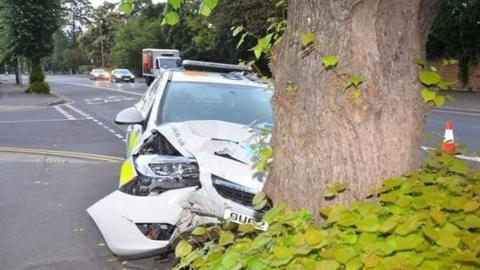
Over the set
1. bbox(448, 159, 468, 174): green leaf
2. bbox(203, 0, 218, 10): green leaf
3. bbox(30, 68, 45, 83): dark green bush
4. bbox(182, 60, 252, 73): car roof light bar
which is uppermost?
bbox(203, 0, 218, 10): green leaf

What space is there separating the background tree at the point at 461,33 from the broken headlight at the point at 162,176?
1041 inches

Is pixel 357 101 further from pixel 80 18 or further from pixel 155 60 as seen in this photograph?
pixel 80 18

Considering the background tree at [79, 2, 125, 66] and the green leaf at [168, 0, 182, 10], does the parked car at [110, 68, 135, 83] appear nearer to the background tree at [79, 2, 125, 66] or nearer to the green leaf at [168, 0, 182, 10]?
the background tree at [79, 2, 125, 66]

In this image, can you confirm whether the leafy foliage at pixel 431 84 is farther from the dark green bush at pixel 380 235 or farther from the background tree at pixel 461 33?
the background tree at pixel 461 33

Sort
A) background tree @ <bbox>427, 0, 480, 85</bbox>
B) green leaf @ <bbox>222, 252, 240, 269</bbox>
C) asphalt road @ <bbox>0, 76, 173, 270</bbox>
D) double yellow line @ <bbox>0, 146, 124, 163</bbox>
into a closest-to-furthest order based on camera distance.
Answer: green leaf @ <bbox>222, 252, 240, 269</bbox>, asphalt road @ <bbox>0, 76, 173, 270</bbox>, double yellow line @ <bbox>0, 146, 124, 163</bbox>, background tree @ <bbox>427, 0, 480, 85</bbox>

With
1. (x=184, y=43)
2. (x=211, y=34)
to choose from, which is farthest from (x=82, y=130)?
(x=184, y=43)

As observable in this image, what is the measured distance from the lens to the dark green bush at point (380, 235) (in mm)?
1983

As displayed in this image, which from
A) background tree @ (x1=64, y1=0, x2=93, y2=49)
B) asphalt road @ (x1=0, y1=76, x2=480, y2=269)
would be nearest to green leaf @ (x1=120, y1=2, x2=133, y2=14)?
asphalt road @ (x1=0, y1=76, x2=480, y2=269)

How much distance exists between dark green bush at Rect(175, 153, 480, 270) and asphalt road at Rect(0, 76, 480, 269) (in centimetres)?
66

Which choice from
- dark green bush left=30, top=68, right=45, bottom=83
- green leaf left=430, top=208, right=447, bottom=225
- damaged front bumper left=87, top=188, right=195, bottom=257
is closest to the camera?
green leaf left=430, top=208, right=447, bottom=225

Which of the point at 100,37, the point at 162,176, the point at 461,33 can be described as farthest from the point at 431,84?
the point at 100,37

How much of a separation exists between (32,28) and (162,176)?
3400 centimetres

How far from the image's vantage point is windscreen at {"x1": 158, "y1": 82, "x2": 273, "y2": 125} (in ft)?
18.4

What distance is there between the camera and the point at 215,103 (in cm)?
596
